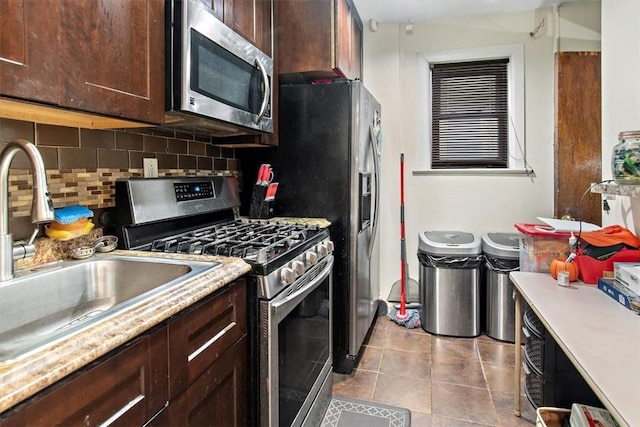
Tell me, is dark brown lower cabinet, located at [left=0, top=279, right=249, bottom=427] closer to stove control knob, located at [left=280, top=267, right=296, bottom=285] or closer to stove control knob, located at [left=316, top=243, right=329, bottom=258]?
stove control knob, located at [left=280, top=267, right=296, bottom=285]

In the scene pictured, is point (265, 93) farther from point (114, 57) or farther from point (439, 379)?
point (439, 379)

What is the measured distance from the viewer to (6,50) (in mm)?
818

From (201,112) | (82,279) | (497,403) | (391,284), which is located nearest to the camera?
(82,279)

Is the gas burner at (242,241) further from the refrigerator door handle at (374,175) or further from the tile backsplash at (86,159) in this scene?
the refrigerator door handle at (374,175)

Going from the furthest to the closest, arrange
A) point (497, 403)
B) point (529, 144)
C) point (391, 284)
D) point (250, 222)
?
point (391, 284)
point (529, 144)
point (250, 222)
point (497, 403)

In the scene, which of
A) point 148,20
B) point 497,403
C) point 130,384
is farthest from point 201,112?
point 497,403

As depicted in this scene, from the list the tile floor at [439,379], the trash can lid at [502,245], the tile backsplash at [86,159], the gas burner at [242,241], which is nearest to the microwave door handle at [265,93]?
the tile backsplash at [86,159]

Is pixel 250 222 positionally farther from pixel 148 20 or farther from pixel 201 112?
pixel 148 20

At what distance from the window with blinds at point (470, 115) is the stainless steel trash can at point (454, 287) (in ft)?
2.63

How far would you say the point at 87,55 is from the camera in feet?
3.37

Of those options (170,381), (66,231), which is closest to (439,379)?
(170,381)

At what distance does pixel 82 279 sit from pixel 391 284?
2552mm

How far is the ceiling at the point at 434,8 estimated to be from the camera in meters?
2.85

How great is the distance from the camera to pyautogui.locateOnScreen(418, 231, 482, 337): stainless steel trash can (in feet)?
9.12
